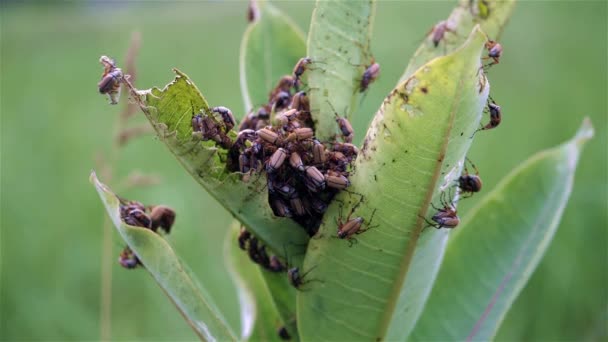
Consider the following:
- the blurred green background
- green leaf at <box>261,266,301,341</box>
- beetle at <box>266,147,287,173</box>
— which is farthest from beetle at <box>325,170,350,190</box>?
the blurred green background

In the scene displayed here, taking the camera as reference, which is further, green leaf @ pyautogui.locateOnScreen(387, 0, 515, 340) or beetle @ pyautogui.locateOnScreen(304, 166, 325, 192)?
green leaf @ pyautogui.locateOnScreen(387, 0, 515, 340)

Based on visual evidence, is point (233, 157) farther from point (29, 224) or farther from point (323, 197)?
point (29, 224)

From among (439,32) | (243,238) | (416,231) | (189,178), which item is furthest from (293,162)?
(189,178)

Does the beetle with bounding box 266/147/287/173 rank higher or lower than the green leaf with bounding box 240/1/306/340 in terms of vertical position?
lower

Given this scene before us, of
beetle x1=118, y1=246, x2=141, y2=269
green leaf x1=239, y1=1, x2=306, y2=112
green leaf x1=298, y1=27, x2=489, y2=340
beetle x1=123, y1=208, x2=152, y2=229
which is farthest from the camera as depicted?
green leaf x1=239, y1=1, x2=306, y2=112

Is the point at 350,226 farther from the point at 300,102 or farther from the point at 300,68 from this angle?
the point at 300,68

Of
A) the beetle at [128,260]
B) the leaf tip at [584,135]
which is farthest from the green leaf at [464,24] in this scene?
the beetle at [128,260]

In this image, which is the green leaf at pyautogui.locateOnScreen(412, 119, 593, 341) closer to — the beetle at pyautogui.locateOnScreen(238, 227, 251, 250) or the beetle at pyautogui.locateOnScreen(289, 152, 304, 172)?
the beetle at pyautogui.locateOnScreen(238, 227, 251, 250)
